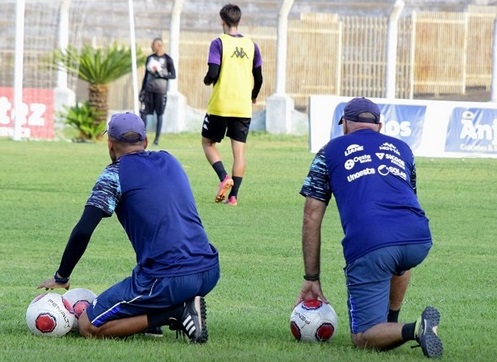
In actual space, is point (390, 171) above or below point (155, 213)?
above

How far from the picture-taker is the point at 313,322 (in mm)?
7176

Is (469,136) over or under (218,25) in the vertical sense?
under

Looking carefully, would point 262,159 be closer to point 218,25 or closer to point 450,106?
point 450,106

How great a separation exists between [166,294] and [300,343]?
30.4 inches

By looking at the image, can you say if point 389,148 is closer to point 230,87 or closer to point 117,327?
point 117,327

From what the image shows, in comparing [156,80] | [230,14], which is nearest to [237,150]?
[230,14]

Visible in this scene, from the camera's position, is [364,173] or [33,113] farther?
[33,113]

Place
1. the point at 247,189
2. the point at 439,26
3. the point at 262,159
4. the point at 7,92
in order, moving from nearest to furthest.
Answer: the point at 247,189
the point at 262,159
the point at 7,92
the point at 439,26

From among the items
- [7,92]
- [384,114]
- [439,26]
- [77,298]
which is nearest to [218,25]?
[439,26]

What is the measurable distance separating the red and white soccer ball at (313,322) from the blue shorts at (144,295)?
1.79 feet

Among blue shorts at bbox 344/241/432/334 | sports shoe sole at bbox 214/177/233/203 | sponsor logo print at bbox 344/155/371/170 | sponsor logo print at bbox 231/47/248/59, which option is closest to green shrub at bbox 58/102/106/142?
sponsor logo print at bbox 231/47/248/59

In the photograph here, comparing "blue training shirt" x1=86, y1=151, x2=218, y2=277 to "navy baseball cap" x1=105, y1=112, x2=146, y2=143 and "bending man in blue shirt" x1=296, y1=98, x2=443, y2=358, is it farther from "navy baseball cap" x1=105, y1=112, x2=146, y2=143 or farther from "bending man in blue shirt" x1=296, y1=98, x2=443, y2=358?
"bending man in blue shirt" x1=296, y1=98, x2=443, y2=358

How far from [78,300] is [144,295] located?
1.93ft

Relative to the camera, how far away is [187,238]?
7.09 metres
